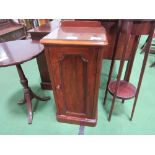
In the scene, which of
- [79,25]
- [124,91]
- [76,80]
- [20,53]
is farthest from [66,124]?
[79,25]

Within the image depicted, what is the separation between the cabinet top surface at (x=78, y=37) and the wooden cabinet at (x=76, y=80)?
0.05m

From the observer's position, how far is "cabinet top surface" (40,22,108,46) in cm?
98

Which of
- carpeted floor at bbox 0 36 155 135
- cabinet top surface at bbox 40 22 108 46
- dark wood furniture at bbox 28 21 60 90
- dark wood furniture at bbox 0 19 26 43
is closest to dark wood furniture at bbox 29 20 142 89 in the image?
dark wood furniture at bbox 28 21 60 90

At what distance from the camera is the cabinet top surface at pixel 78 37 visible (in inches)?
38.4

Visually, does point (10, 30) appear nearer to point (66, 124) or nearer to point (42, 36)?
point (42, 36)

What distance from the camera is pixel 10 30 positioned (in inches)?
130

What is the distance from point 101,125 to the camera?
1.55m

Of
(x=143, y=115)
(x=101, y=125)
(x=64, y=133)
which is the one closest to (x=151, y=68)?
(x=143, y=115)

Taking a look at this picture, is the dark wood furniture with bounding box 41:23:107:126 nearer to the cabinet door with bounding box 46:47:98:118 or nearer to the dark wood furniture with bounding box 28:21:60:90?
the cabinet door with bounding box 46:47:98:118

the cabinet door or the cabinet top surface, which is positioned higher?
the cabinet top surface

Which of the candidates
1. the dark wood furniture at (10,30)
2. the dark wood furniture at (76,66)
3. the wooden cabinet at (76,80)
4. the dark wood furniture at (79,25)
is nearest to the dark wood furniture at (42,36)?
the dark wood furniture at (79,25)

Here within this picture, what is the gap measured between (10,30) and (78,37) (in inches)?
114

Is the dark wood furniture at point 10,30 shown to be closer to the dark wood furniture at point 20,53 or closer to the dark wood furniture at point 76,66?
the dark wood furniture at point 20,53
